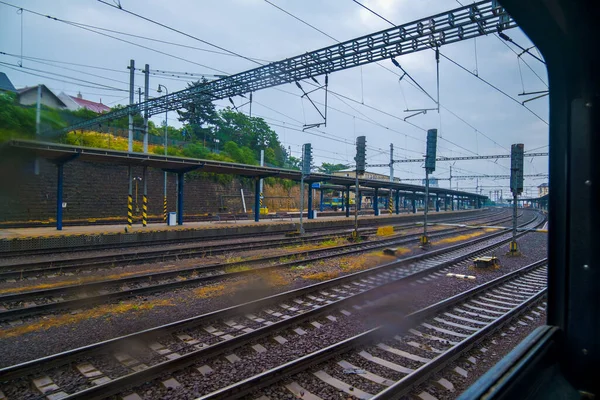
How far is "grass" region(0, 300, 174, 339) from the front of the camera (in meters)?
5.64

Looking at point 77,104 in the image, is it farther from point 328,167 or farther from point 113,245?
point 328,167

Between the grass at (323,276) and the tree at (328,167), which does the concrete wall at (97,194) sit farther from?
the tree at (328,167)

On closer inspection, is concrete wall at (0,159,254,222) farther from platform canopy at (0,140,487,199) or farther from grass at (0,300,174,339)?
grass at (0,300,174,339)

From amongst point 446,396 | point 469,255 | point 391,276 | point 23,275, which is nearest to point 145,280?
point 23,275

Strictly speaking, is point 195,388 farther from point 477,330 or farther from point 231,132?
point 231,132

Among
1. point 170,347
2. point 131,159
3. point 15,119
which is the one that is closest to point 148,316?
point 170,347

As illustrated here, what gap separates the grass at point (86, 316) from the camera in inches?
222

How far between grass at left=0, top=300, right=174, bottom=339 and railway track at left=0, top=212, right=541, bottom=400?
1665mm

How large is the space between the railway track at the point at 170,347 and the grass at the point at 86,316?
1.66 meters

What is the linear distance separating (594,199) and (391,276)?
7.94 meters

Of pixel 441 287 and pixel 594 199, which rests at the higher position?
pixel 594 199

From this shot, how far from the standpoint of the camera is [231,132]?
4772 centimetres

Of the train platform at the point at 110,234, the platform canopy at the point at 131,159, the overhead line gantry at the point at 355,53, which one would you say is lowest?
the train platform at the point at 110,234

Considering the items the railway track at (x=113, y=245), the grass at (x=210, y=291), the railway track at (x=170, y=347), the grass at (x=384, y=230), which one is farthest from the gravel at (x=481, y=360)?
the railway track at (x=113, y=245)
